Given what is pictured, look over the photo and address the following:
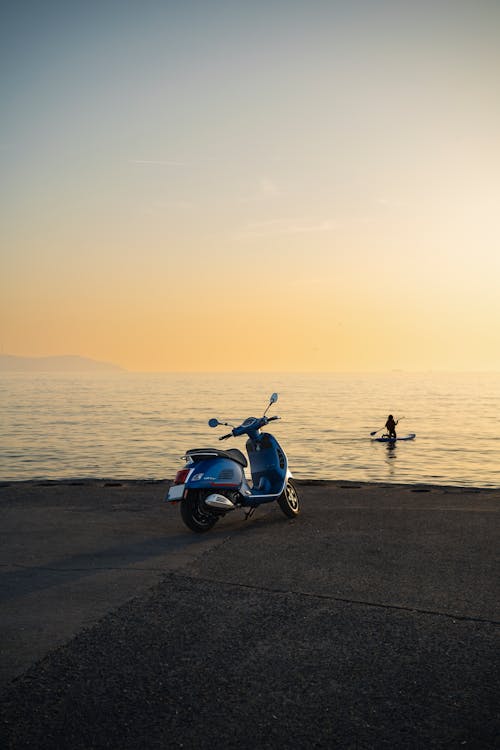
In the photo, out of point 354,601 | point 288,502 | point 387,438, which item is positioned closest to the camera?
point 354,601

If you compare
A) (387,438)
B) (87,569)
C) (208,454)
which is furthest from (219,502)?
(387,438)

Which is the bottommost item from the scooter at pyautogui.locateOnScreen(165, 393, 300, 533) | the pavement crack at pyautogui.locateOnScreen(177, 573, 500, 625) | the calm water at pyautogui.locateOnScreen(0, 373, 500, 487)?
the calm water at pyautogui.locateOnScreen(0, 373, 500, 487)

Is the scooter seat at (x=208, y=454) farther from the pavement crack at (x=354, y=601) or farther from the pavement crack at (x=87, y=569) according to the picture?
the pavement crack at (x=354, y=601)

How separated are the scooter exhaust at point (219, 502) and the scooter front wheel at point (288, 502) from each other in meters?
0.93

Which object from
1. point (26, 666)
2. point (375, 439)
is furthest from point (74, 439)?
point (26, 666)

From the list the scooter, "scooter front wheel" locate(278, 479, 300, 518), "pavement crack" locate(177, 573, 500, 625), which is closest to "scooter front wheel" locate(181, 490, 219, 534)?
the scooter

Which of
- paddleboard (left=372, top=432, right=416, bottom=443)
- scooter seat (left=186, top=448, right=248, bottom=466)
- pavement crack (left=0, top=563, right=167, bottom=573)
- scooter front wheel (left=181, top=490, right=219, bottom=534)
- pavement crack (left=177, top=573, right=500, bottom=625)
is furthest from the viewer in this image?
paddleboard (left=372, top=432, right=416, bottom=443)

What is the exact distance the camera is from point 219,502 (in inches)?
326

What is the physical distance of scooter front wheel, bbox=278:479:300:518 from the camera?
9.09 metres

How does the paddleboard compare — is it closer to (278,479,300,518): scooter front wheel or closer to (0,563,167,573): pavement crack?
(278,479,300,518): scooter front wheel

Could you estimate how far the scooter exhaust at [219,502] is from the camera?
8.21m

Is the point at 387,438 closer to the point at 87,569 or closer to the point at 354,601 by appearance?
the point at 87,569

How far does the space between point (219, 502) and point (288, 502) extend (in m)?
1.30

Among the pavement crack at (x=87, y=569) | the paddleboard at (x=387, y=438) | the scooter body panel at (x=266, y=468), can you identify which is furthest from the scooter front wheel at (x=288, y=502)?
the paddleboard at (x=387, y=438)
